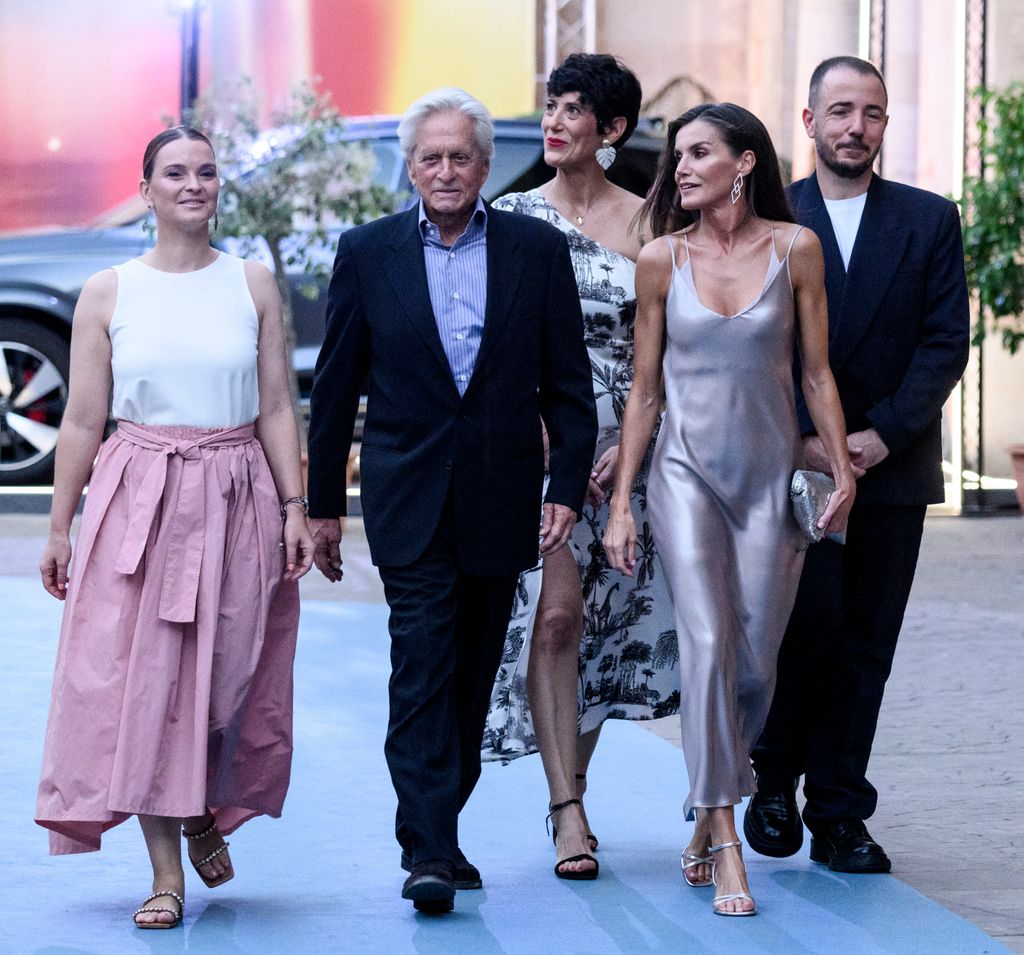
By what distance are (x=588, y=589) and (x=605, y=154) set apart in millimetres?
1076

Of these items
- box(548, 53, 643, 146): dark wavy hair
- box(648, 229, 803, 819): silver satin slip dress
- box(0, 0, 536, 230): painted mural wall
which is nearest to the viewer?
box(648, 229, 803, 819): silver satin slip dress

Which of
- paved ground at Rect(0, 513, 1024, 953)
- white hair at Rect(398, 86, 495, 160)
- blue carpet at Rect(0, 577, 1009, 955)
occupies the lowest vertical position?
paved ground at Rect(0, 513, 1024, 953)

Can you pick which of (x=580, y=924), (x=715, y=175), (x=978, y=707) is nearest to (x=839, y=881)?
(x=580, y=924)

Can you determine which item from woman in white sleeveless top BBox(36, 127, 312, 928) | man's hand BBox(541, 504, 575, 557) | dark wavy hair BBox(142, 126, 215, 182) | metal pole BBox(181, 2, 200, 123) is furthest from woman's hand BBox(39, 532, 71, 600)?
metal pole BBox(181, 2, 200, 123)

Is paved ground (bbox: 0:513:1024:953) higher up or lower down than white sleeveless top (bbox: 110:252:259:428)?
lower down

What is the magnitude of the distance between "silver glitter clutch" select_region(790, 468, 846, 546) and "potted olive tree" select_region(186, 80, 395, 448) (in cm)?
672

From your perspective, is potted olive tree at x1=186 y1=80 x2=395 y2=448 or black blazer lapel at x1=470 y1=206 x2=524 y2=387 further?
potted olive tree at x1=186 y1=80 x2=395 y2=448

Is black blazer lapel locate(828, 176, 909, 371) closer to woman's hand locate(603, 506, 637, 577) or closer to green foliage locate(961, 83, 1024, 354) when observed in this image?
woman's hand locate(603, 506, 637, 577)

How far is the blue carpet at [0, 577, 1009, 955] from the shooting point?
4.21 metres

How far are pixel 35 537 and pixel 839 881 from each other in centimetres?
723

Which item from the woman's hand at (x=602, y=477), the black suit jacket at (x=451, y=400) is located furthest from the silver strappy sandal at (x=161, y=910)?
the woman's hand at (x=602, y=477)

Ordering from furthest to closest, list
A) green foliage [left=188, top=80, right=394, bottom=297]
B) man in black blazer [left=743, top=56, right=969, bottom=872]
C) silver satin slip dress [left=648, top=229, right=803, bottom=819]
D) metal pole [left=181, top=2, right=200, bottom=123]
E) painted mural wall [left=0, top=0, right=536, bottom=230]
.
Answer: painted mural wall [left=0, top=0, right=536, bottom=230]
metal pole [left=181, top=2, right=200, bottom=123]
green foliage [left=188, top=80, right=394, bottom=297]
man in black blazer [left=743, top=56, right=969, bottom=872]
silver satin slip dress [left=648, top=229, right=803, bottom=819]

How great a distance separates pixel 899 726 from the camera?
671 centimetres

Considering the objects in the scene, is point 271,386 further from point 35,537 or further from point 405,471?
point 35,537
